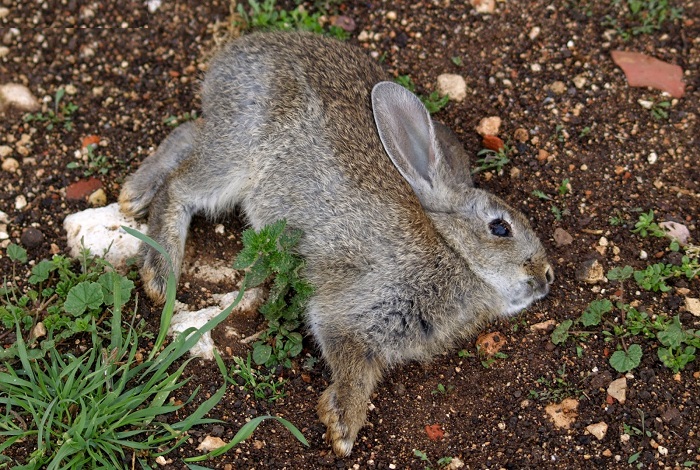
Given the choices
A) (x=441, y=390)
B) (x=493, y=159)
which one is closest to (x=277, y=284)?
(x=441, y=390)

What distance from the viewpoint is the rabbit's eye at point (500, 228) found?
463 cm

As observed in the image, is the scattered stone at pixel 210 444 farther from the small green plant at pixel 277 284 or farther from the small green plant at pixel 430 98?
the small green plant at pixel 430 98

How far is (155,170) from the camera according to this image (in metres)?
5.27

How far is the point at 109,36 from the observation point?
6.03 m

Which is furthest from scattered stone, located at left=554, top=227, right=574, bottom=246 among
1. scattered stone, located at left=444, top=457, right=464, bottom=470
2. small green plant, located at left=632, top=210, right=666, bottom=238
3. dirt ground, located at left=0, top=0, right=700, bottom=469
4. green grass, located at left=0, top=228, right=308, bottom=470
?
green grass, located at left=0, top=228, right=308, bottom=470

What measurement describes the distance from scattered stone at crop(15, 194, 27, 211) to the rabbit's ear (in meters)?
2.31

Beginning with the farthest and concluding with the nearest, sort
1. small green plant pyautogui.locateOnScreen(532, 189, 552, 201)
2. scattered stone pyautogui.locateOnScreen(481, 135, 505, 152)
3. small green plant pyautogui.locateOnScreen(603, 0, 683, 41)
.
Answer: small green plant pyautogui.locateOnScreen(603, 0, 683, 41) < scattered stone pyautogui.locateOnScreen(481, 135, 505, 152) < small green plant pyautogui.locateOnScreen(532, 189, 552, 201)

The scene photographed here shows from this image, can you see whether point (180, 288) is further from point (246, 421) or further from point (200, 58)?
point (200, 58)

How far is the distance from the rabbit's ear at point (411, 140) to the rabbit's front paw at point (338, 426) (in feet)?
4.39

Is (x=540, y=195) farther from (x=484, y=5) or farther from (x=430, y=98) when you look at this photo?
(x=484, y=5)

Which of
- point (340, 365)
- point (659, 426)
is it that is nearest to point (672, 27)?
point (659, 426)

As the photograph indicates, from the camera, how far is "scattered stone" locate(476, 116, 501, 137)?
558cm

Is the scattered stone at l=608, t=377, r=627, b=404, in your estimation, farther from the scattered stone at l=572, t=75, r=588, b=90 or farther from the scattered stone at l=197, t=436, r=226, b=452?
the scattered stone at l=572, t=75, r=588, b=90

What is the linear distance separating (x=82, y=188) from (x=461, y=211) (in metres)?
2.46
